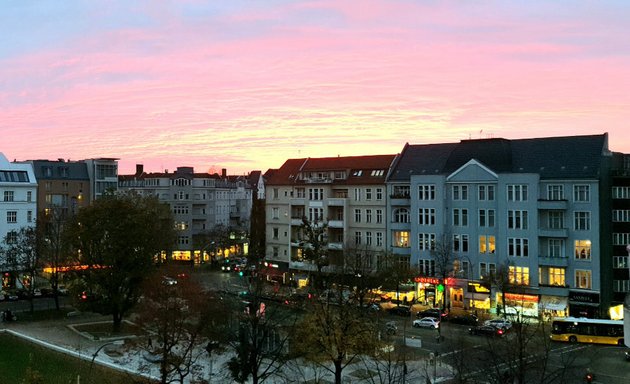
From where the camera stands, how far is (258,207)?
4402 inches

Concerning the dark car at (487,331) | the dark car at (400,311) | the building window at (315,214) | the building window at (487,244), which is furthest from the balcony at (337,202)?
the dark car at (487,331)

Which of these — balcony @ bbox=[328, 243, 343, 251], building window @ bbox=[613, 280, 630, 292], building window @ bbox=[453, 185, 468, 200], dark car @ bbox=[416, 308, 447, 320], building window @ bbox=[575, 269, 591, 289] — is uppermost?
building window @ bbox=[453, 185, 468, 200]

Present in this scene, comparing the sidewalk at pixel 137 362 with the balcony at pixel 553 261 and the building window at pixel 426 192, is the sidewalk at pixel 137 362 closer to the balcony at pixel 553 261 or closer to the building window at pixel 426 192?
Result: the balcony at pixel 553 261

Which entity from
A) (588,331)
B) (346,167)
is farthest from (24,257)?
(588,331)

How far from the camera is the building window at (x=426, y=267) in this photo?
64.9 m

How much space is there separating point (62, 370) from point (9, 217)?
157ft

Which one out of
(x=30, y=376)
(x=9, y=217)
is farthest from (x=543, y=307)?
(x=9, y=217)

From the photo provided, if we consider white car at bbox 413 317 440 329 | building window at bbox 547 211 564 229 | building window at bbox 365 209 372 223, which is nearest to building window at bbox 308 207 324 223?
building window at bbox 365 209 372 223

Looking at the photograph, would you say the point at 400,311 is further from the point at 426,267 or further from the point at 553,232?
the point at 553,232

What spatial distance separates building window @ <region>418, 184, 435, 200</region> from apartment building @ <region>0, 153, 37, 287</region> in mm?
49631

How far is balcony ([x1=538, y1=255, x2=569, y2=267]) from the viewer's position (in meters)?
57.1

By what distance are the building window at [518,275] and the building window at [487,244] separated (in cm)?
275

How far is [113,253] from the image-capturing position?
162 ft

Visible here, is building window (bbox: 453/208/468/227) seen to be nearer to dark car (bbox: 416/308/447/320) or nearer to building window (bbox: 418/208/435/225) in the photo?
building window (bbox: 418/208/435/225)
